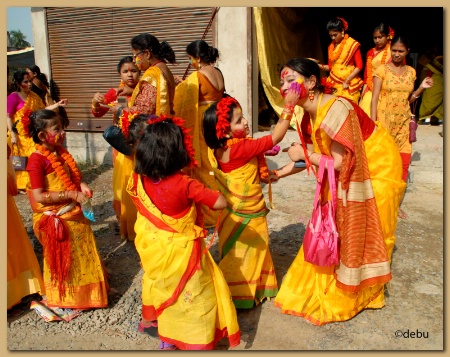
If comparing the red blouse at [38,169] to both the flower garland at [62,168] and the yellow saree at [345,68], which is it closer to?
the flower garland at [62,168]

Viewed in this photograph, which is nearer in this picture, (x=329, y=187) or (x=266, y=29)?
(x=329, y=187)

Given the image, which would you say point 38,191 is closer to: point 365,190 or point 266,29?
point 365,190

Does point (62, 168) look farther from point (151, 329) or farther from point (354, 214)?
point (354, 214)

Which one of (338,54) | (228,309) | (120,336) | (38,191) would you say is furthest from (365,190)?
(338,54)

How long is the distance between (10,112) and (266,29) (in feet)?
14.0

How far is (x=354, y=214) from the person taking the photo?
8.86 ft

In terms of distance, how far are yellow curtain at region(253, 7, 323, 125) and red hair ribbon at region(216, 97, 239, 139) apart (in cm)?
389

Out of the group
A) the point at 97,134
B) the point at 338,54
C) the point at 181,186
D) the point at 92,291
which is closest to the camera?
the point at 181,186

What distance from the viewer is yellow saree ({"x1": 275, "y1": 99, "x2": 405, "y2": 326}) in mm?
2686

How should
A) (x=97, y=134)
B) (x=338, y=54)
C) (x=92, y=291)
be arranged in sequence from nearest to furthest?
(x=92, y=291) → (x=338, y=54) → (x=97, y=134)

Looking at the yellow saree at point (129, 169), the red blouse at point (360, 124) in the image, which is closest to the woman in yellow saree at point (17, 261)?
the yellow saree at point (129, 169)

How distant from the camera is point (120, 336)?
9.60ft

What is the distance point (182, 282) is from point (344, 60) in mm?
4841

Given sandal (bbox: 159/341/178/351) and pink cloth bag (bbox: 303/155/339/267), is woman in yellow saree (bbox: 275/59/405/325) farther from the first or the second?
sandal (bbox: 159/341/178/351)
